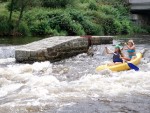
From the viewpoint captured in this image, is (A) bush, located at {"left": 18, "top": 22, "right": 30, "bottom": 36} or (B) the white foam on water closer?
(B) the white foam on water

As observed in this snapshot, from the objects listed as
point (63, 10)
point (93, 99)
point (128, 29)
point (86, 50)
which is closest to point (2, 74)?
point (93, 99)

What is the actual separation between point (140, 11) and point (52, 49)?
30236mm

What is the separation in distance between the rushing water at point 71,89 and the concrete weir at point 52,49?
0.70m

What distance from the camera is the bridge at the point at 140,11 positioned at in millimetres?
41922

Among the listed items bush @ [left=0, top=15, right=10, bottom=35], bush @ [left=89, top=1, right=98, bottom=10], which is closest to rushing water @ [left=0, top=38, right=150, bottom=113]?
bush @ [left=0, top=15, right=10, bottom=35]

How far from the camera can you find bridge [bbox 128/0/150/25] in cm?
4192

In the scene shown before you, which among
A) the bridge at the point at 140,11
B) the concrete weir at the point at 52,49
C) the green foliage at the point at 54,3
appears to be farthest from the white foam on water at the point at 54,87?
the bridge at the point at 140,11

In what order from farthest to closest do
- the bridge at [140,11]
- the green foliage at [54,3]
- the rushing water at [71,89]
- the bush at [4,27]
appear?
1. the bridge at [140,11]
2. the green foliage at [54,3]
3. the bush at [4,27]
4. the rushing water at [71,89]

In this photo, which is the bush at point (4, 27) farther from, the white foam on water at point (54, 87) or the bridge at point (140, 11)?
the bridge at point (140, 11)

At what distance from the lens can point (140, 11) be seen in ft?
145

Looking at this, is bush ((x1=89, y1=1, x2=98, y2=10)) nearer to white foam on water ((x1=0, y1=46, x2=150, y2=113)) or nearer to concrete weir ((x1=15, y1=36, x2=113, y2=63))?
concrete weir ((x1=15, y1=36, x2=113, y2=63))

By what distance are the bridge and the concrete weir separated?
24.9 meters

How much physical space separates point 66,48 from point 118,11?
26389 millimetres

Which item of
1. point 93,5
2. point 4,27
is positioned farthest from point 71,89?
point 93,5
